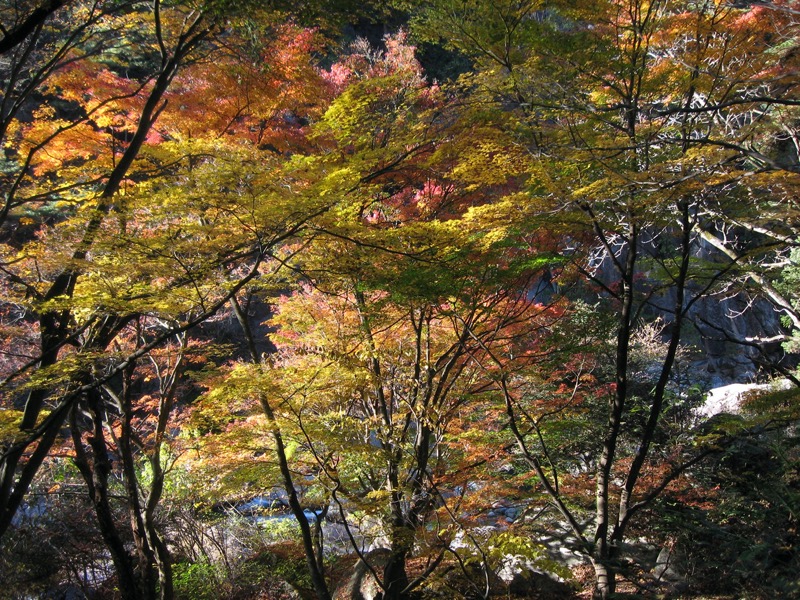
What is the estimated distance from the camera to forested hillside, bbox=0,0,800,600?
4324 mm

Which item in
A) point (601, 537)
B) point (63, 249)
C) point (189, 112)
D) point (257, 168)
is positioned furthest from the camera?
point (189, 112)

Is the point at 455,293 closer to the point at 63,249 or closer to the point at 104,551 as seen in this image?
the point at 63,249

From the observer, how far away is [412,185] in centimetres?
769

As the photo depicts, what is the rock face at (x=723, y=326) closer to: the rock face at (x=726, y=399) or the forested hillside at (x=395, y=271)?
the rock face at (x=726, y=399)

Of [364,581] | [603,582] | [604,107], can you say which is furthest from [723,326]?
[604,107]

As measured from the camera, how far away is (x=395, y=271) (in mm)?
5188

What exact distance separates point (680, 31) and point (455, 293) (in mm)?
3552

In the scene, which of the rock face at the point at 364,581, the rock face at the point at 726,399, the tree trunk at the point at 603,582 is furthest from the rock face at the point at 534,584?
the rock face at the point at 726,399

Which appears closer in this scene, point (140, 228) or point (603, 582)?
point (603, 582)

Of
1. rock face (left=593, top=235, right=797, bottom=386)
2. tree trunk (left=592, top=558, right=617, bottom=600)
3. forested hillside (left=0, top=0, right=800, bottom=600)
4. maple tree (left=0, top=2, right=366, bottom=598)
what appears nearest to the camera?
maple tree (left=0, top=2, right=366, bottom=598)

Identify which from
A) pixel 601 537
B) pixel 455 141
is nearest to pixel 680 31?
pixel 455 141

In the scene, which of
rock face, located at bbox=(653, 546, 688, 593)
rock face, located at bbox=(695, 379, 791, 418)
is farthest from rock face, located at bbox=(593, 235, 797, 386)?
rock face, located at bbox=(653, 546, 688, 593)

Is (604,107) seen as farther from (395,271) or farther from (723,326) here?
(723,326)

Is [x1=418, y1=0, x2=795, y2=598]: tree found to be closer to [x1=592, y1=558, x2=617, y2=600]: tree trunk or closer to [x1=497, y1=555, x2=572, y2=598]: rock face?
[x1=592, y1=558, x2=617, y2=600]: tree trunk
